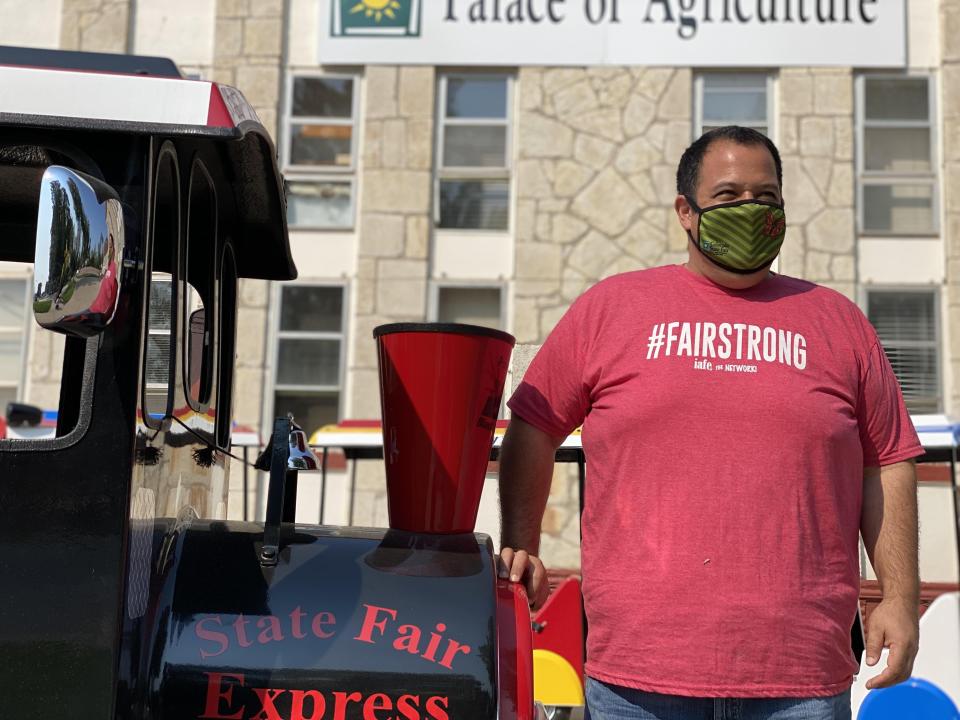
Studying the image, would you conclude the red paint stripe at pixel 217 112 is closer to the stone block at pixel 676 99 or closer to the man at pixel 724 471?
the man at pixel 724 471

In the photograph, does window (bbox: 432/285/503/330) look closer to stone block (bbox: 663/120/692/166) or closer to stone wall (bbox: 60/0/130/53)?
stone block (bbox: 663/120/692/166)

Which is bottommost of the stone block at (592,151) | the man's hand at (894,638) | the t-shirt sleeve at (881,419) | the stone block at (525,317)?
the man's hand at (894,638)

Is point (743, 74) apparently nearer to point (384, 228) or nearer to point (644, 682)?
point (384, 228)

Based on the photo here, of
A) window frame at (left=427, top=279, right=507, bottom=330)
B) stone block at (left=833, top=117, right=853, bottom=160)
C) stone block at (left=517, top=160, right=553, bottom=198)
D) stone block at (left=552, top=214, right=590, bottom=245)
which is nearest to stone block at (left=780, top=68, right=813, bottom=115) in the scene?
stone block at (left=833, top=117, right=853, bottom=160)

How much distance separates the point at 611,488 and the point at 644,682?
0.37 m

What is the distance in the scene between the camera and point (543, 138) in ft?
35.6

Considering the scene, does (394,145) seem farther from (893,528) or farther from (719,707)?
(719,707)

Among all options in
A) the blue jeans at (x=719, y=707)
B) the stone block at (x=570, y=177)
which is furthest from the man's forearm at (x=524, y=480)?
the stone block at (x=570, y=177)

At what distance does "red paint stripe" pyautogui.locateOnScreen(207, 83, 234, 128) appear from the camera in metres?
1.72

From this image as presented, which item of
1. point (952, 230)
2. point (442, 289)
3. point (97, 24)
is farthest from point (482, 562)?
point (97, 24)

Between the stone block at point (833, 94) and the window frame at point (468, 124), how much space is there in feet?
10.1

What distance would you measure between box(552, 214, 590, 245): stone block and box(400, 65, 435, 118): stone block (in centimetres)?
175

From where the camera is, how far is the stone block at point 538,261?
34.8ft

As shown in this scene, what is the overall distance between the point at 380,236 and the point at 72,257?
30.6 feet
